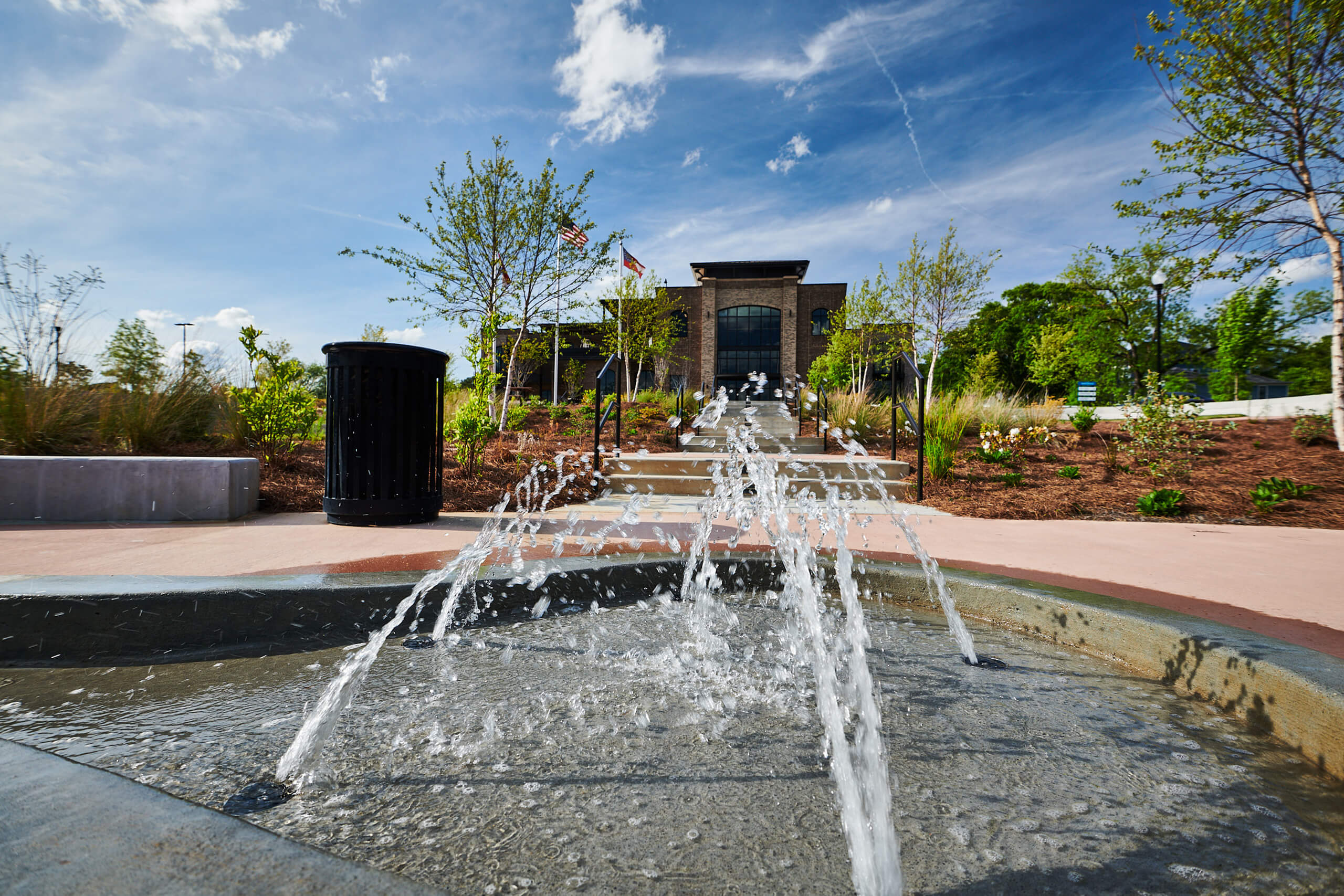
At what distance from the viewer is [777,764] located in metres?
1.70

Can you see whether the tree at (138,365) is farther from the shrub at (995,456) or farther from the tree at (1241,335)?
the tree at (1241,335)

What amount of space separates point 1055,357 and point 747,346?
636 inches

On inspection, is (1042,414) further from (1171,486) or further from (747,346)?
(747,346)

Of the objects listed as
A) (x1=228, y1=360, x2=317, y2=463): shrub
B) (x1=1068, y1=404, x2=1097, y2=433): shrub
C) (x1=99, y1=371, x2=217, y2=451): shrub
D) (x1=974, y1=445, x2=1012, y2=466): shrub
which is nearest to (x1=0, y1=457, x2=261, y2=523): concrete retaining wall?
(x1=228, y1=360, x2=317, y2=463): shrub

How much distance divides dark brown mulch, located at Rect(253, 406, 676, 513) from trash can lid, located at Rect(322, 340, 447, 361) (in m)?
1.69

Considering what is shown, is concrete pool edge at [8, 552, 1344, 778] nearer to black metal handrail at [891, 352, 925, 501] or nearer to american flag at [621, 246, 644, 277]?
black metal handrail at [891, 352, 925, 501]

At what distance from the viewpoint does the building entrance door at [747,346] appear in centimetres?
3616

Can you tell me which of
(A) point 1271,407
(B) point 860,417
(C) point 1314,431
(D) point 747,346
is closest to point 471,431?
(B) point 860,417

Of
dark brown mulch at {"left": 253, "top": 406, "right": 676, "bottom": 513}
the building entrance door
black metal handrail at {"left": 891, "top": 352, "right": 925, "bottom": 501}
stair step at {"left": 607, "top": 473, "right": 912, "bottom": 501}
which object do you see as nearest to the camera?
dark brown mulch at {"left": 253, "top": 406, "right": 676, "bottom": 513}

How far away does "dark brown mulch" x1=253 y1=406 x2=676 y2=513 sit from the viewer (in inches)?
247

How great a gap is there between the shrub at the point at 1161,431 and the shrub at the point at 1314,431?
97.4 inches

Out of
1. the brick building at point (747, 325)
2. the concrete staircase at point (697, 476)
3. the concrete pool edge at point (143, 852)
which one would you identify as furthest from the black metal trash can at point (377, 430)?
the brick building at point (747, 325)

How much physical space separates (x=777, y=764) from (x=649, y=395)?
55.4 ft

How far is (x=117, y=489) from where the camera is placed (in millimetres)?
5328
